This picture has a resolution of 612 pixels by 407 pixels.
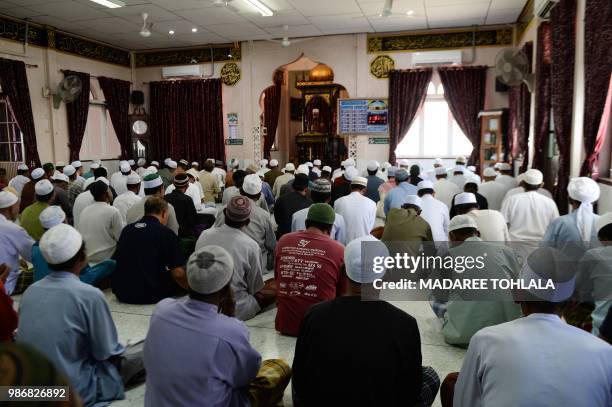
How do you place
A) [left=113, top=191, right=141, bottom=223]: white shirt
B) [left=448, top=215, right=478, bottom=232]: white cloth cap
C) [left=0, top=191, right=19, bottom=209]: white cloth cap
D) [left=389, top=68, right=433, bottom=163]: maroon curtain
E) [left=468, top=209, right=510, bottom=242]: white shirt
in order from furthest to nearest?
[left=389, top=68, right=433, bottom=163]: maroon curtain
[left=113, top=191, right=141, bottom=223]: white shirt
[left=468, top=209, right=510, bottom=242]: white shirt
[left=0, top=191, right=19, bottom=209]: white cloth cap
[left=448, top=215, right=478, bottom=232]: white cloth cap

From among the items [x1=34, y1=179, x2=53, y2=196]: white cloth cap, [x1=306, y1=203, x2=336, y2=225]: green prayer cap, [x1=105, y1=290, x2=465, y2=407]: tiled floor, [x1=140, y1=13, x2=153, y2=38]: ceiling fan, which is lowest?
[x1=105, y1=290, x2=465, y2=407]: tiled floor

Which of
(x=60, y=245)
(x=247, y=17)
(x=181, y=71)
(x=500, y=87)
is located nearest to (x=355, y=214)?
(x=60, y=245)

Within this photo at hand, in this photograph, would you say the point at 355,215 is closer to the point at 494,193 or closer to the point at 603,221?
the point at 603,221

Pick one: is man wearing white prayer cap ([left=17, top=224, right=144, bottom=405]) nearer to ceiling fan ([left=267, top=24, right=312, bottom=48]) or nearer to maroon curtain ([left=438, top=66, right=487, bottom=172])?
ceiling fan ([left=267, top=24, right=312, bottom=48])

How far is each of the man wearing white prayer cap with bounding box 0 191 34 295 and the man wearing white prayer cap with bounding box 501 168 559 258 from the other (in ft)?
12.6

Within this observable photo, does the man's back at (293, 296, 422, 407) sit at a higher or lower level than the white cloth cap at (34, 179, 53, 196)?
lower

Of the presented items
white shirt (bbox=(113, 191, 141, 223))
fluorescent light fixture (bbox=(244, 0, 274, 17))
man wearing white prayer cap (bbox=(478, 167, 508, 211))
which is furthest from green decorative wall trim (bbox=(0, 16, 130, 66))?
man wearing white prayer cap (bbox=(478, 167, 508, 211))

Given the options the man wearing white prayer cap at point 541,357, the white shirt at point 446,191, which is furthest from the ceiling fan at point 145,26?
the man wearing white prayer cap at point 541,357

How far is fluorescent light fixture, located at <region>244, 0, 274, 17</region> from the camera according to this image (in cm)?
686

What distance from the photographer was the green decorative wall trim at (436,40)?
8.59 meters

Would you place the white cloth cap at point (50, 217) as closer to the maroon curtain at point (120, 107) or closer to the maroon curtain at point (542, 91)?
the maroon curtain at point (542, 91)

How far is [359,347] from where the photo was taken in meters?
1.48

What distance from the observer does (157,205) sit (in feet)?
10.7

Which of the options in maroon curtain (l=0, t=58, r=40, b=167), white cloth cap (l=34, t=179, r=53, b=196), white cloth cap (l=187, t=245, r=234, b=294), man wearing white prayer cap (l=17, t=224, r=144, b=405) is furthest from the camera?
maroon curtain (l=0, t=58, r=40, b=167)
